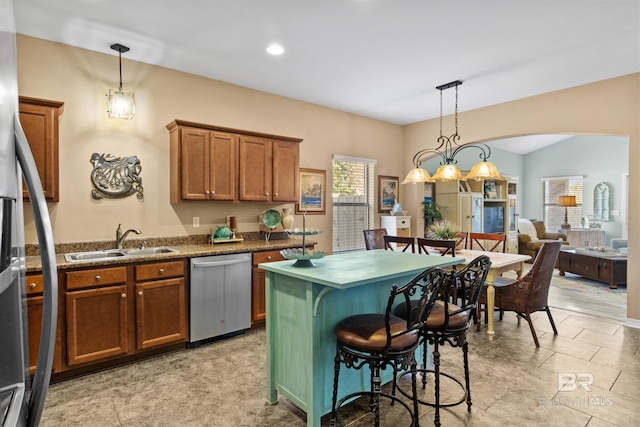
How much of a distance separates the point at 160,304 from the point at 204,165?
4.81 ft

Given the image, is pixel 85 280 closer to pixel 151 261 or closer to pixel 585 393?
pixel 151 261

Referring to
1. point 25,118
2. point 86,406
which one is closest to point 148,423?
point 86,406

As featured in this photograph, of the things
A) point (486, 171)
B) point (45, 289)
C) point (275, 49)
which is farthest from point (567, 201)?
point (45, 289)

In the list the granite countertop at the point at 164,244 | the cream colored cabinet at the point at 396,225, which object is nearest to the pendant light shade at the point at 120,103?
the granite countertop at the point at 164,244

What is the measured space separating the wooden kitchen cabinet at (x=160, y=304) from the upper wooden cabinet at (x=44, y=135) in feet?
3.27

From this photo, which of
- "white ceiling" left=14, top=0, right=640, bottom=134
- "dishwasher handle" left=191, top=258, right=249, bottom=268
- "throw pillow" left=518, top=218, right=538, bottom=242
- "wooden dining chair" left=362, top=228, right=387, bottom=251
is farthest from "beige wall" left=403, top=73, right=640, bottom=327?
"throw pillow" left=518, top=218, right=538, bottom=242

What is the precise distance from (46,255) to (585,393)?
3.34 meters

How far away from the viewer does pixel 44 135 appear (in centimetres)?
286

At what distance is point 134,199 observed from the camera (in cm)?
362

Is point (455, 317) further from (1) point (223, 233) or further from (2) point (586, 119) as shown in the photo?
(2) point (586, 119)

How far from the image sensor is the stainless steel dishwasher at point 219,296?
336 centimetres

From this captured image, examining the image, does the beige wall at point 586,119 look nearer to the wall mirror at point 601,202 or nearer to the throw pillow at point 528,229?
the throw pillow at point 528,229

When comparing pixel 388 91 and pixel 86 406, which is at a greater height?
pixel 388 91

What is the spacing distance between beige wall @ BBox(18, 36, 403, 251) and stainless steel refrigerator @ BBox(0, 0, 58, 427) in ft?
9.05
